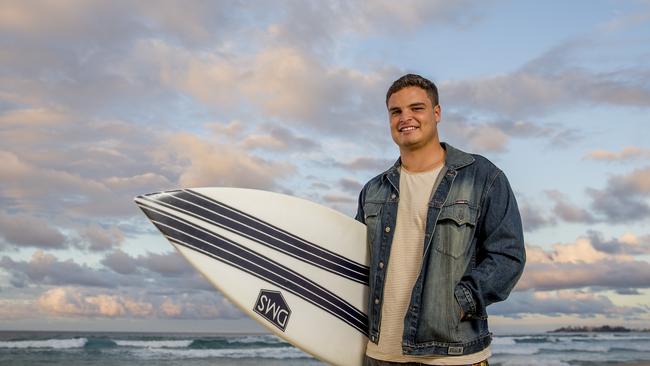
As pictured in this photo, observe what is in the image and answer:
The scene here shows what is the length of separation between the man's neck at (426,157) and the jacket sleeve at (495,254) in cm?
28

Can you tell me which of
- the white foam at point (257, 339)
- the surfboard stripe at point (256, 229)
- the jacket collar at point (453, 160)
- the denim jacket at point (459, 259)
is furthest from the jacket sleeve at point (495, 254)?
the white foam at point (257, 339)

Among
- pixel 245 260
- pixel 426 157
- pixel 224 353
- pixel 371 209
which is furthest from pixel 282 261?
pixel 224 353

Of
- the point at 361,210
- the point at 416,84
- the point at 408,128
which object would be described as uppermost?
the point at 416,84

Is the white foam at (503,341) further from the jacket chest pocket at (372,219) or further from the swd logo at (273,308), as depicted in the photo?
the jacket chest pocket at (372,219)

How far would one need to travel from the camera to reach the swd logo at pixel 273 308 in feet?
10.7

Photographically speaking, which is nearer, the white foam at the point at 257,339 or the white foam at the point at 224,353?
the white foam at the point at 224,353

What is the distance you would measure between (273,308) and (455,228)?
1143mm

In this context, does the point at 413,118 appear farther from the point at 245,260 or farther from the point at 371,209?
the point at 245,260

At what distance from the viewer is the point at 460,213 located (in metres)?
2.64

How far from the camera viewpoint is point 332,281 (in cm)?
329

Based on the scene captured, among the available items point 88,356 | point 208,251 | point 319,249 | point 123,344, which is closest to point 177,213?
point 208,251

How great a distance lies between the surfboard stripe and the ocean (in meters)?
9.74

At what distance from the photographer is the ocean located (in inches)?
574

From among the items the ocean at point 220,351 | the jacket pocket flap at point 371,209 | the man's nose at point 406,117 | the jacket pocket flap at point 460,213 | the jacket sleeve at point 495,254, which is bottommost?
the ocean at point 220,351
